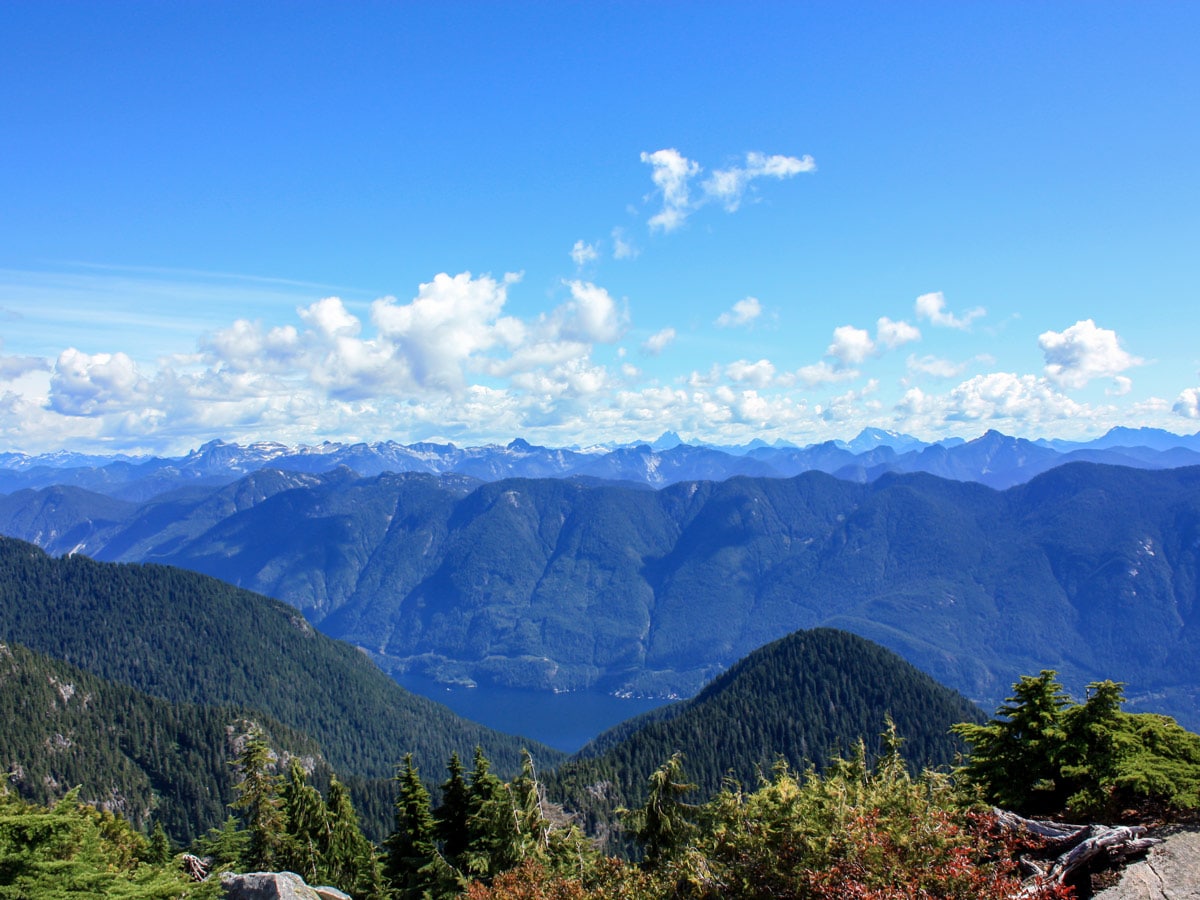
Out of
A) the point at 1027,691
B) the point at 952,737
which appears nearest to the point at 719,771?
the point at 952,737

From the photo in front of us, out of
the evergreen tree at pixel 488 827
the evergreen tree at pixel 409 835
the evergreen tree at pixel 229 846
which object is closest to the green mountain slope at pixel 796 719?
the evergreen tree at pixel 229 846

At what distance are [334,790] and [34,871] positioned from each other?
104 ft

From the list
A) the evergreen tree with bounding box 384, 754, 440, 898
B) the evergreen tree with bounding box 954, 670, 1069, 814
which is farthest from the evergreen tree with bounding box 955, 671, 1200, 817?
the evergreen tree with bounding box 384, 754, 440, 898

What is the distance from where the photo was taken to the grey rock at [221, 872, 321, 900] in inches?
1140

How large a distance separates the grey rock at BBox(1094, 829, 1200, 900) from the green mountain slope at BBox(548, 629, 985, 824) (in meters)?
132

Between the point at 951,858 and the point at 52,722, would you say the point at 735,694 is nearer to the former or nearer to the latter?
the point at 52,722

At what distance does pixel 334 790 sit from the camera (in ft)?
167

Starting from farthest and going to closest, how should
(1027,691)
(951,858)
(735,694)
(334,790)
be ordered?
(735,694) → (334,790) → (1027,691) → (951,858)

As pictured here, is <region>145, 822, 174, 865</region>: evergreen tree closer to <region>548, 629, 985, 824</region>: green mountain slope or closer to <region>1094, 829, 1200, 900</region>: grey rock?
<region>1094, 829, 1200, 900</region>: grey rock

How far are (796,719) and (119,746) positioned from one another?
6601 inches

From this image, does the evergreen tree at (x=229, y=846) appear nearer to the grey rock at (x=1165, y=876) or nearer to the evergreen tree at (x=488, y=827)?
the evergreen tree at (x=488, y=827)

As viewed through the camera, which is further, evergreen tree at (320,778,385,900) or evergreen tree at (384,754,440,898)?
evergreen tree at (320,778,385,900)

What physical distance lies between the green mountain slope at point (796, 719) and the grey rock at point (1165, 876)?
13210 cm

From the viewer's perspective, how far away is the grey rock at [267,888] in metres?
29.0
